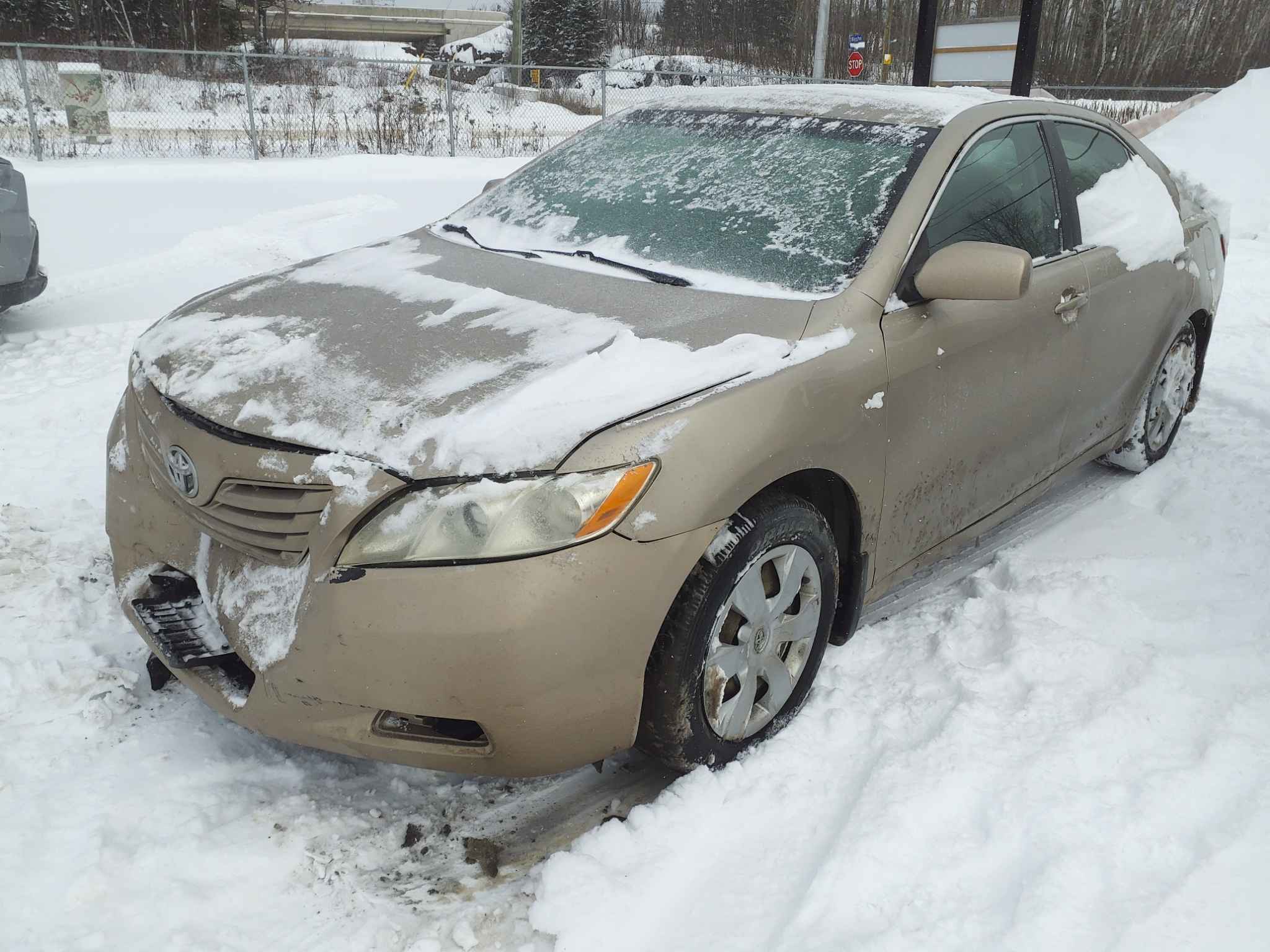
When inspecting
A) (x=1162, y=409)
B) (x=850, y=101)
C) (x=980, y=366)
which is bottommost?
(x=1162, y=409)

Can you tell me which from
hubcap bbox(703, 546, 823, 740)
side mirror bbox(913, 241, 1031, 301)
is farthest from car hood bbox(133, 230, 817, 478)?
hubcap bbox(703, 546, 823, 740)

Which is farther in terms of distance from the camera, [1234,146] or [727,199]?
[1234,146]

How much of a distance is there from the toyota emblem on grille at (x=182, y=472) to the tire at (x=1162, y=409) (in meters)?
3.63

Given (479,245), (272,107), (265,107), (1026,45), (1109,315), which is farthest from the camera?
(272,107)

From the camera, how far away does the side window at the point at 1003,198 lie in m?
3.04

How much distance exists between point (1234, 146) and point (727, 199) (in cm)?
1275

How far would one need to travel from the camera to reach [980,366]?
121 inches

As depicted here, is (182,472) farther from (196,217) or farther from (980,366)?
(196,217)

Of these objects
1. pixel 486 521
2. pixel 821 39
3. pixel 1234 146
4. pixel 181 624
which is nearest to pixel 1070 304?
pixel 486 521

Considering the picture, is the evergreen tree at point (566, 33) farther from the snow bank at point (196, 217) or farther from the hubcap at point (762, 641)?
the hubcap at point (762, 641)

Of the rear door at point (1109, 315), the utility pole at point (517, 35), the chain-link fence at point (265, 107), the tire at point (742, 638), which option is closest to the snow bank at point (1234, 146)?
the rear door at point (1109, 315)

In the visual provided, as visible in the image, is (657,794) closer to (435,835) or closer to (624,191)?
(435,835)

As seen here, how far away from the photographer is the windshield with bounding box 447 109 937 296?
2.90 m

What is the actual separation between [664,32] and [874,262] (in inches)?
2016
